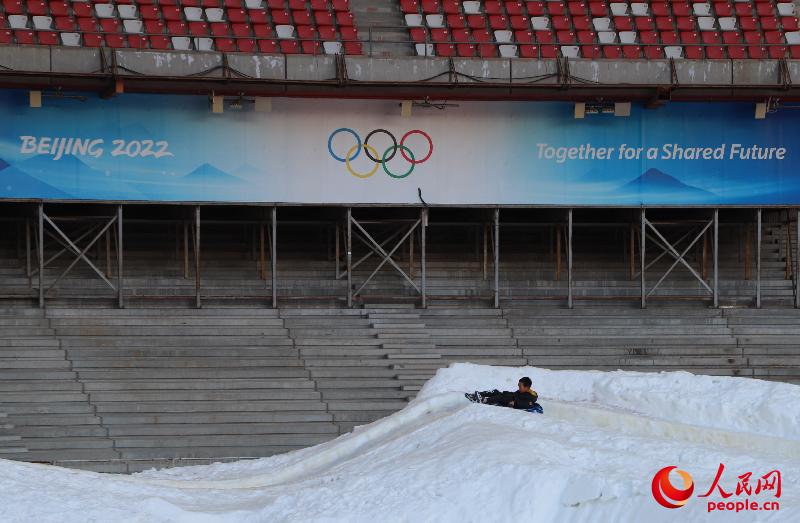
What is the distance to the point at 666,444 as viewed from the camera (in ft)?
56.9

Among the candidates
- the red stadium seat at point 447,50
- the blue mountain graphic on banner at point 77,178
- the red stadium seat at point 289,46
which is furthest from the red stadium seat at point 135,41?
the red stadium seat at point 447,50

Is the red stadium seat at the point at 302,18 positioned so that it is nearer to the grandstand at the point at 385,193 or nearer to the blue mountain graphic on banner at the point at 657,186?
the grandstand at the point at 385,193

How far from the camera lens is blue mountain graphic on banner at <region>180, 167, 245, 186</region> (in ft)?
101

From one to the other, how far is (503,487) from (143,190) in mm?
16834

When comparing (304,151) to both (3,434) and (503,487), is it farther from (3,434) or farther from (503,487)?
(503,487)

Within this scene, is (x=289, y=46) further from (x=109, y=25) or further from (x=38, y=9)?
(x=38, y=9)

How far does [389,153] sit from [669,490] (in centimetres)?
1806

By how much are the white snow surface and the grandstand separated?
6.41m

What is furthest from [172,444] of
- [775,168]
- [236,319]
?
[775,168]

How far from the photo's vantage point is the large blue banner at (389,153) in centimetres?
3038

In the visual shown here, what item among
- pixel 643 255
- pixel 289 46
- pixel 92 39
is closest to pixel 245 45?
pixel 289 46

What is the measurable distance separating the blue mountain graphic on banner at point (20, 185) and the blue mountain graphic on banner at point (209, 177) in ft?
9.36

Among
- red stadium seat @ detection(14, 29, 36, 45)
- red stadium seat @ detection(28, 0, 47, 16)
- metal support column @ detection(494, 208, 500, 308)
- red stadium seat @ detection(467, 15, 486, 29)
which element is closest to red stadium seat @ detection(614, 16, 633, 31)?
red stadium seat @ detection(467, 15, 486, 29)

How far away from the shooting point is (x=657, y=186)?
3241 centimetres
